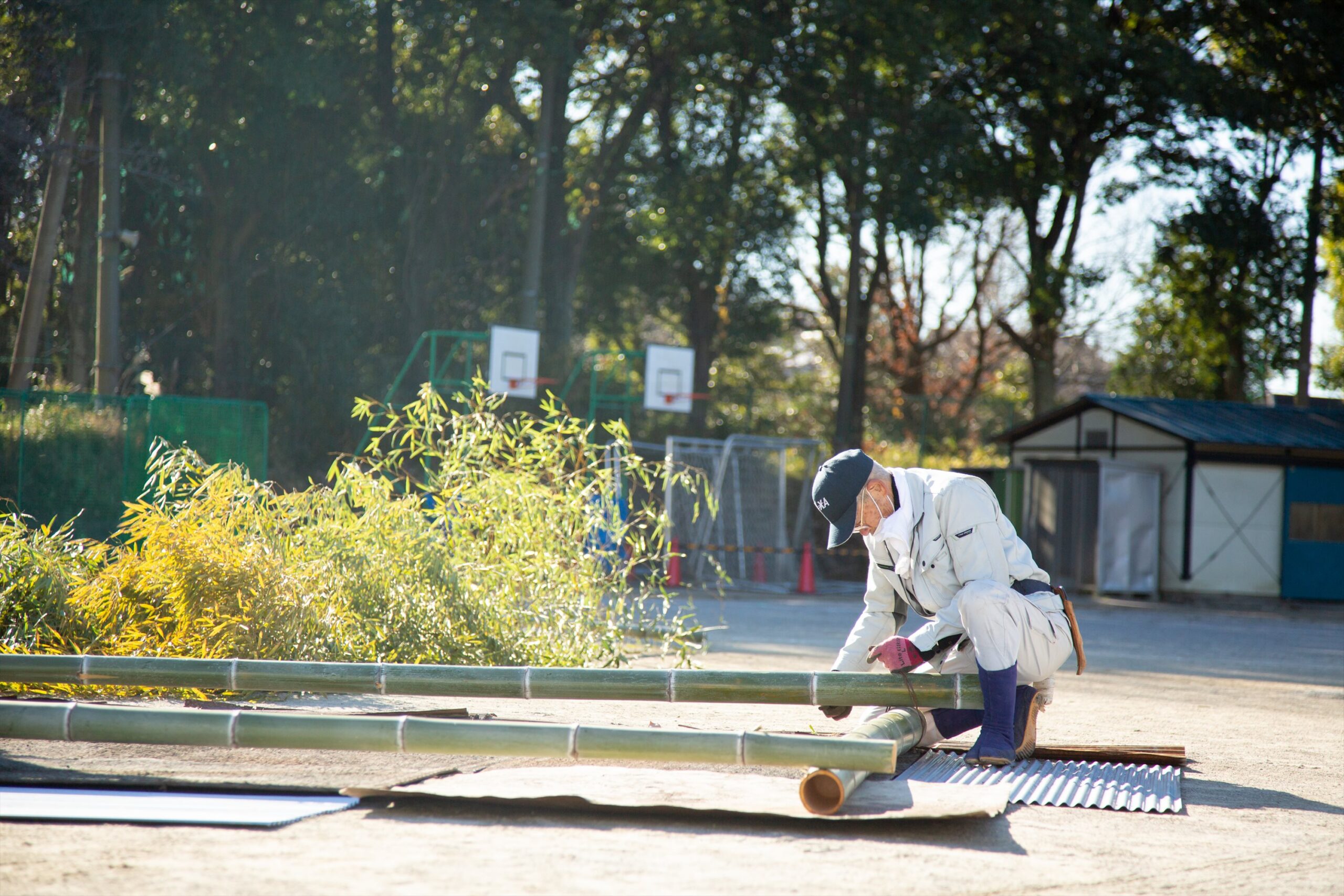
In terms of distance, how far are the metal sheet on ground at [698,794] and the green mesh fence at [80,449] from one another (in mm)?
13371

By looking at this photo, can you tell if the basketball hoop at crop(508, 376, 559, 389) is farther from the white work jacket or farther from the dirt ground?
the white work jacket

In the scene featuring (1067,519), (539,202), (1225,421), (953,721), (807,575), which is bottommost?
(807,575)

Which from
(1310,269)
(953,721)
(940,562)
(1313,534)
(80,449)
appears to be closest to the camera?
(940,562)

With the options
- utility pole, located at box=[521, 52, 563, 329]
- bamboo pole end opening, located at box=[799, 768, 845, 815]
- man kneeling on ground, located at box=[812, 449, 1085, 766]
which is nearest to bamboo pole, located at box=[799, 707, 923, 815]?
bamboo pole end opening, located at box=[799, 768, 845, 815]

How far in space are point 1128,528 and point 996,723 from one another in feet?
57.9

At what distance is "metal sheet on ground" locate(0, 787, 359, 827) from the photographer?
4.12 m

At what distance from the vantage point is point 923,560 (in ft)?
17.8

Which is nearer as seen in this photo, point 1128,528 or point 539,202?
point 1128,528

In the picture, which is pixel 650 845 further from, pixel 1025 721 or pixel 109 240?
pixel 109 240

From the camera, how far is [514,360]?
22.2 meters

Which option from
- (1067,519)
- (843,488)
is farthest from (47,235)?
(843,488)

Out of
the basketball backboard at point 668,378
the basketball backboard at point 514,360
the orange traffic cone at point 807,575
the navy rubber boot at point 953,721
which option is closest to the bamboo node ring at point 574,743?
the navy rubber boot at point 953,721

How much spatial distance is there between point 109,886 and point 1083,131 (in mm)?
28183

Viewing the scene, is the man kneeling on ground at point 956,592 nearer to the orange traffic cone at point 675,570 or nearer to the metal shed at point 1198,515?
the orange traffic cone at point 675,570
